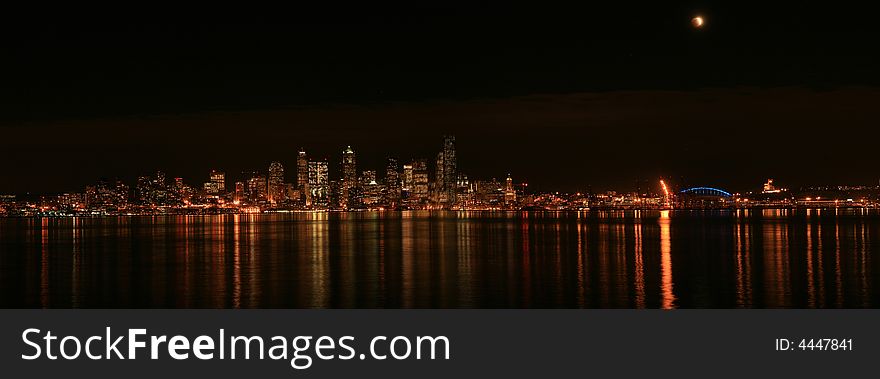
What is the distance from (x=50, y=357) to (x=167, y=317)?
201 centimetres

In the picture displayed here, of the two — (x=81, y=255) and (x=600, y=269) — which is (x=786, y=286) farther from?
(x=81, y=255)

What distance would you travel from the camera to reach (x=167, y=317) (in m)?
14.7

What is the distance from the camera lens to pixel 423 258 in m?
40.8

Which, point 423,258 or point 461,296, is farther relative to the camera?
point 423,258

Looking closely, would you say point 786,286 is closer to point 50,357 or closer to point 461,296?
point 461,296

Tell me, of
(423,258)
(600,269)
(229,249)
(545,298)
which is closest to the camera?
(545,298)

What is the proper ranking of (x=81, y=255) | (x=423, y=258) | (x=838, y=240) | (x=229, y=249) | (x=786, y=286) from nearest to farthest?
(x=786, y=286) → (x=423, y=258) → (x=81, y=255) → (x=229, y=249) → (x=838, y=240)

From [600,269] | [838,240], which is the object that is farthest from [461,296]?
[838,240]

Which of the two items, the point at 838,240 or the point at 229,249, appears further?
the point at 838,240

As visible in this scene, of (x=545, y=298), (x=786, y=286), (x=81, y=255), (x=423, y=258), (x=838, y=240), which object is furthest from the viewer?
(x=838, y=240)

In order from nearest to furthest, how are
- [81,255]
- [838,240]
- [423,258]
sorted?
1. [423,258]
2. [81,255]
3. [838,240]

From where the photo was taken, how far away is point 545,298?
85.2 ft

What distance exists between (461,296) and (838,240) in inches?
1371

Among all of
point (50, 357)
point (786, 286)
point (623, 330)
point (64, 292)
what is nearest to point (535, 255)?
point (786, 286)
